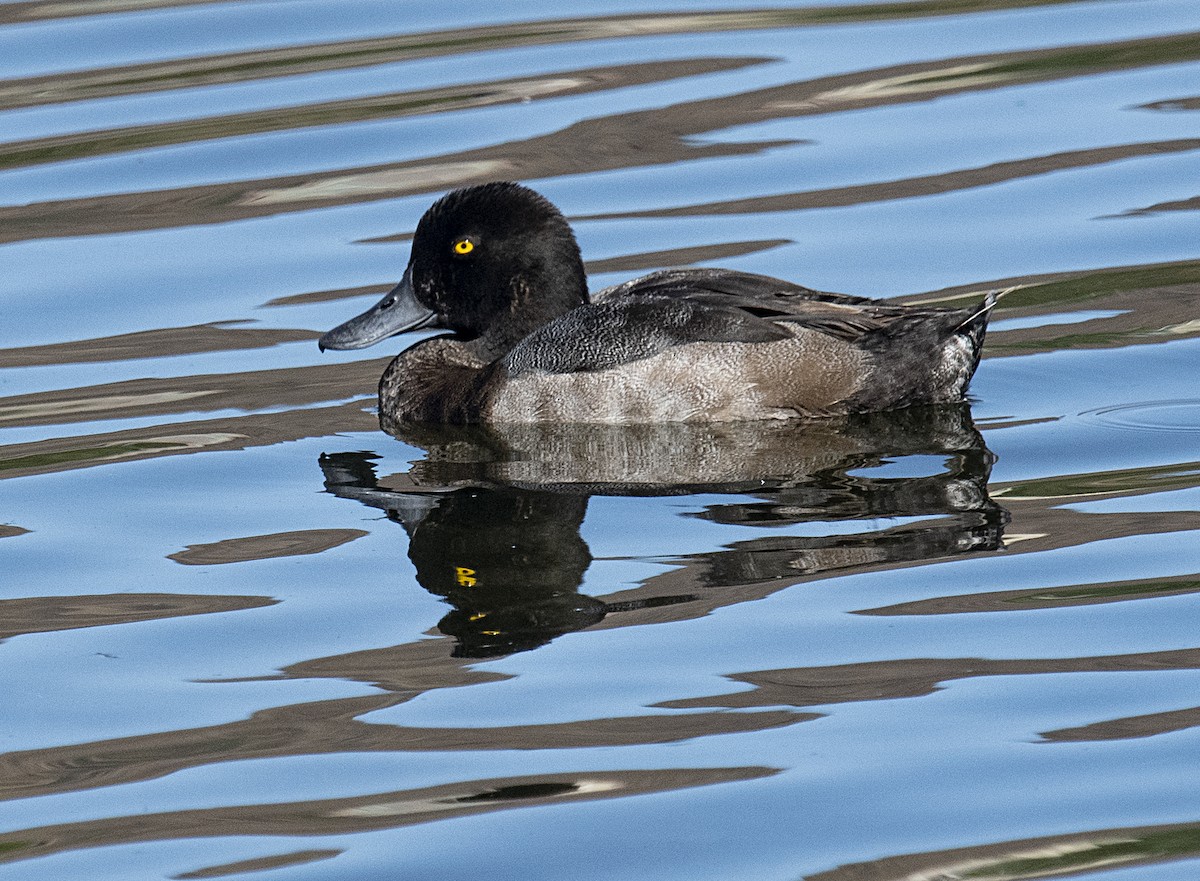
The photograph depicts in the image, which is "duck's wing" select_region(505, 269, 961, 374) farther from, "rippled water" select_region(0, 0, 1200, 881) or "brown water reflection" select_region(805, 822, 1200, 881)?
"brown water reflection" select_region(805, 822, 1200, 881)

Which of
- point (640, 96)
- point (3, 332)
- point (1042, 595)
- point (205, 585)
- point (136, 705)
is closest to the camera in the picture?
point (136, 705)

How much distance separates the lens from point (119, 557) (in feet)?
23.2

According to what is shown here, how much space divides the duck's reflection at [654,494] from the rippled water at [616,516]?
3 centimetres

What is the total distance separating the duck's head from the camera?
918cm

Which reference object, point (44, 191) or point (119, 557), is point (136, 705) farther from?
point (44, 191)

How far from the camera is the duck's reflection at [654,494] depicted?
645 cm

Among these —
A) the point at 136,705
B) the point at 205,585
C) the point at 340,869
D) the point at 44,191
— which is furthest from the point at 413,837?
the point at 44,191

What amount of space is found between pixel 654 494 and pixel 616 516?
284mm

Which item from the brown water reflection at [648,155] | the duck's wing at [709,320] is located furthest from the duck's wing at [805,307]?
the brown water reflection at [648,155]

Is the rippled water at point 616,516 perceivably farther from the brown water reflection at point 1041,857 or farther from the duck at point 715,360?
the duck at point 715,360

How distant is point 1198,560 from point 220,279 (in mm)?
6155

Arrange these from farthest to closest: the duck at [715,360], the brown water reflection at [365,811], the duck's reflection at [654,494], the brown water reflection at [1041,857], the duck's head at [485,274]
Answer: the duck's head at [485,274] < the duck at [715,360] < the duck's reflection at [654,494] < the brown water reflection at [365,811] < the brown water reflection at [1041,857]

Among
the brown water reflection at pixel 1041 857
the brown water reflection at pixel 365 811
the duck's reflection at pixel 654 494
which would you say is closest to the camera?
the brown water reflection at pixel 1041 857

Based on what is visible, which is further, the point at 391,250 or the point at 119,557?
the point at 391,250
